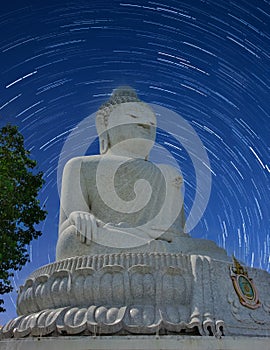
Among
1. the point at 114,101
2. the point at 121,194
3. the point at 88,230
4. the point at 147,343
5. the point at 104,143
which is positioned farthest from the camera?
the point at 114,101

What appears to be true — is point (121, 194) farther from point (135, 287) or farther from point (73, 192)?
point (135, 287)

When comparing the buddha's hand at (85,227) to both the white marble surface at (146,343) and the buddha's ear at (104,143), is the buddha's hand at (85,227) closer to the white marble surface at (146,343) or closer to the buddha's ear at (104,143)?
the white marble surface at (146,343)

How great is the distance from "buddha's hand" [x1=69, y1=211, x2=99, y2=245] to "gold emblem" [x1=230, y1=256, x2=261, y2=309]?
1904 mm

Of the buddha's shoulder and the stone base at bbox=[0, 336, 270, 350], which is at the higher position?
the buddha's shoulder

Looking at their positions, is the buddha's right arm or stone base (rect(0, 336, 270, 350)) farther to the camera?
the buddha's right arm

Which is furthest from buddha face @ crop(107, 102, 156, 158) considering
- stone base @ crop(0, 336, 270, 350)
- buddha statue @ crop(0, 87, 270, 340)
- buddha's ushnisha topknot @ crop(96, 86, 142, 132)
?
stone base @ crop(0, 336, 270, 350)

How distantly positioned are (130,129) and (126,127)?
0.09 m

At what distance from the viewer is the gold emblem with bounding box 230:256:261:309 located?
4441 millimetres

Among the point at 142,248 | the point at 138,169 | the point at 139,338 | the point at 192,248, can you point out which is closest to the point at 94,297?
the point at 139,338

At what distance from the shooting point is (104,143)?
7.62 metres

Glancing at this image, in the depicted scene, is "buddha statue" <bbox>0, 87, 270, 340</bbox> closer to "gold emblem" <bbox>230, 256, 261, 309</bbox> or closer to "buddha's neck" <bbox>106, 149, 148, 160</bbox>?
"gold emblem" <bbox>230, 256, 261, 309</bbox>

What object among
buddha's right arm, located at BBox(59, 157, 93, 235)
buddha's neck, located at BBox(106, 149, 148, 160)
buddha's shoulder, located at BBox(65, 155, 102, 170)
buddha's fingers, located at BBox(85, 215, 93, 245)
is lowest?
buddha's fingers, located at BBox(85, 215, 93, 245)

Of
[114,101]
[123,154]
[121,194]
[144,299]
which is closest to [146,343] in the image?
[144,299]

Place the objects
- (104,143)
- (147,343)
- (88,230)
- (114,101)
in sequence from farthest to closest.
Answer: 1. (114,101)
2. (104,143)
3. (88,230)
4. (147,343)
